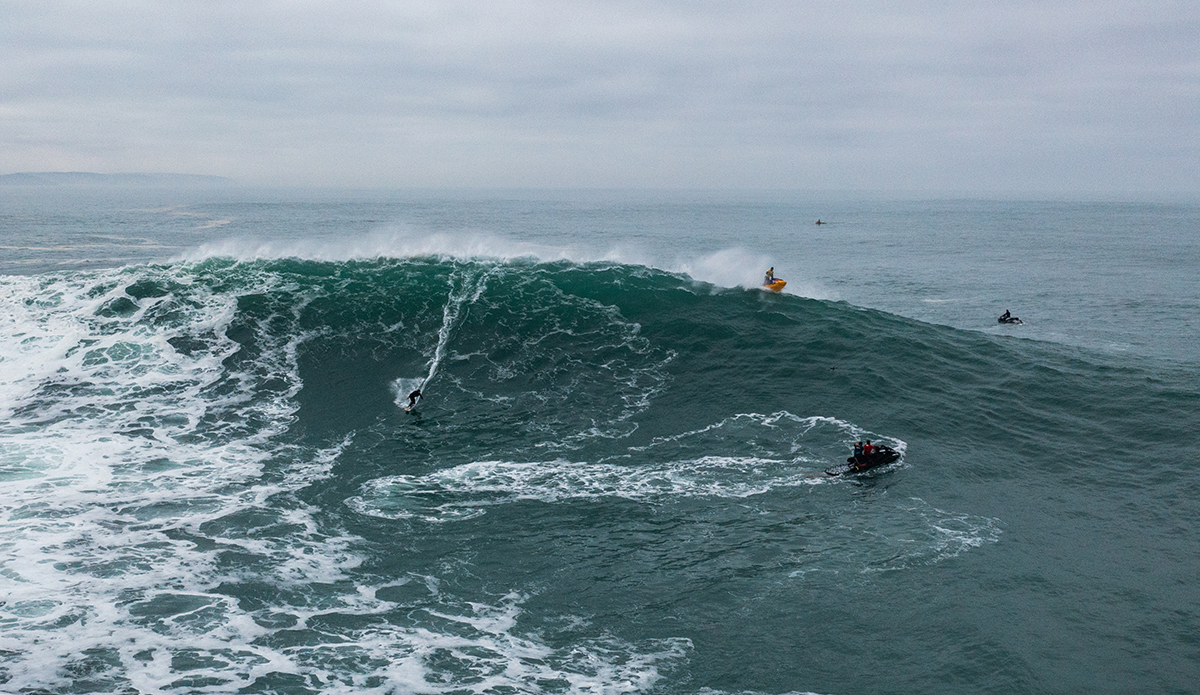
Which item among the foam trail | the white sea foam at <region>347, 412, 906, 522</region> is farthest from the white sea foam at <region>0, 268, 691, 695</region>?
the foam trail

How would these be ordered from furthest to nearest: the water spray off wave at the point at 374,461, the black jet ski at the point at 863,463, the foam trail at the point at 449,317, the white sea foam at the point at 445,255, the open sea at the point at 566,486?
the white sea foam at the point at 445,255
the foam trail at the point at 449,317
the black jet ski at the point at 863,463
the water spray off wave at the point at 374,461
the open sea at the point at 566,486

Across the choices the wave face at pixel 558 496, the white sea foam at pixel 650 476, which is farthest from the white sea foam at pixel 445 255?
the white sea foam at pixel 650 476

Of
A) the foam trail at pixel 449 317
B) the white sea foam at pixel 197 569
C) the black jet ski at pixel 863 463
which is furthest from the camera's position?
the foam trail at pixel 449 317

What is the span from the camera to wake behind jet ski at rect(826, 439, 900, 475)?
850 inches

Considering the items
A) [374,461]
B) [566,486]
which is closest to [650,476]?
[566,486]

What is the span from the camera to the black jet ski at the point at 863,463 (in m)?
21.6

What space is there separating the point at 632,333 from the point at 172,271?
2394 centimetres

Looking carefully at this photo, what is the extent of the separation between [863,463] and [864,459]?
0.13 meters

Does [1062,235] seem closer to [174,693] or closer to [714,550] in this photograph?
[714,550]

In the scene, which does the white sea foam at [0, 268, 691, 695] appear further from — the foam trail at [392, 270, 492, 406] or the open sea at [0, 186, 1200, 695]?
the foam trail at [392, 270, 492, 406]

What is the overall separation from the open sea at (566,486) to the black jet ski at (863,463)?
305mm

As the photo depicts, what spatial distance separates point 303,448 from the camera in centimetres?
2347

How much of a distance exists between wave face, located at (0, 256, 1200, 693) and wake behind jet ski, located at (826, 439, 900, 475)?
563 mm

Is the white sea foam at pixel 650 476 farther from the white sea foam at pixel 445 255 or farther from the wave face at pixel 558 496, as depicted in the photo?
the white sea foam at pixel 445 255
